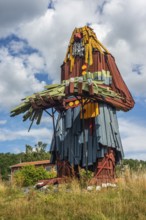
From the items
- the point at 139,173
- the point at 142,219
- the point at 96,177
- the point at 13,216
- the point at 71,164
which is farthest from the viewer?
the point at 71,164

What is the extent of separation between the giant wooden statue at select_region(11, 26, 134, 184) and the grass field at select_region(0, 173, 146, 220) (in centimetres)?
220

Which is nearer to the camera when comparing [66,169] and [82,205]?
[82,205]

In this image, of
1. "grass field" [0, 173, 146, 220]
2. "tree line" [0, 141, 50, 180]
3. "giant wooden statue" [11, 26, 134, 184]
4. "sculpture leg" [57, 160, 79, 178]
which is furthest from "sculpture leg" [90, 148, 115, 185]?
"tree line" [0, 141, 50, 180]

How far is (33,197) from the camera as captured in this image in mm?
7789

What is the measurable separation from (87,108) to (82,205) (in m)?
4.75

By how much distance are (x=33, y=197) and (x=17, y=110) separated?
3.79 meters

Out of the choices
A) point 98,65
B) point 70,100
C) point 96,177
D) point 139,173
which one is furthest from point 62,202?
point 98,65

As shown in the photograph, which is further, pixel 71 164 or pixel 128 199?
pixel 71 164

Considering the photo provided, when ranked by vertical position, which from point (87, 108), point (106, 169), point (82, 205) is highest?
point (87, 108)

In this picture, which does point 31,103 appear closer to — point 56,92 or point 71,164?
point 56,92

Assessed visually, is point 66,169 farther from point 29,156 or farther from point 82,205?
point 29,156

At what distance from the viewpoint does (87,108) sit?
11.1 metres

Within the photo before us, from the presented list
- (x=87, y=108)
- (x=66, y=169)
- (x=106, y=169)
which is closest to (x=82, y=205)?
(x=106, y=169)

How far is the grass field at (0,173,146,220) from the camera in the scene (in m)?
6.26
